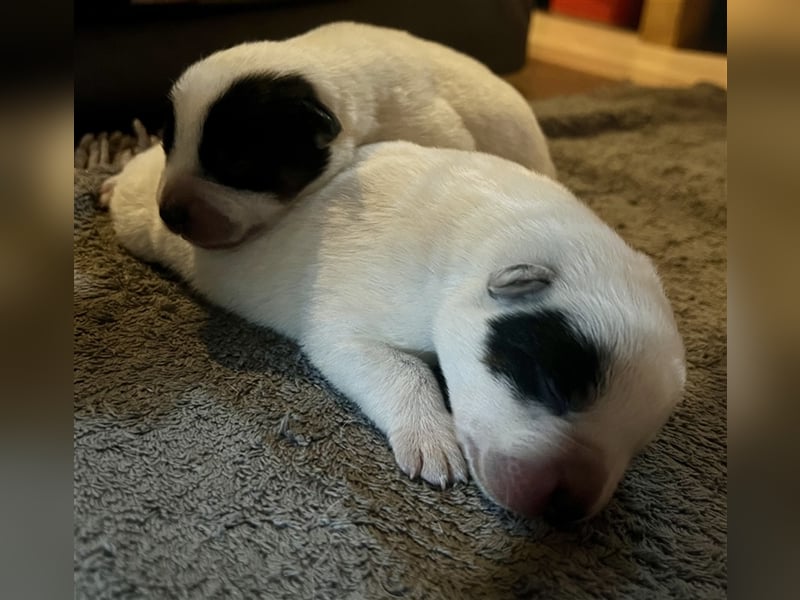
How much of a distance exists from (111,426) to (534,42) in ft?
12.7

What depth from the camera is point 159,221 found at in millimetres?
1919

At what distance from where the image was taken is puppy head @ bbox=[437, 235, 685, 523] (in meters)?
1.22

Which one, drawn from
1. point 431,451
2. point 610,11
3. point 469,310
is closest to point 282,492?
point 431,451

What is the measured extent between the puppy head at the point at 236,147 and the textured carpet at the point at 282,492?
24cm

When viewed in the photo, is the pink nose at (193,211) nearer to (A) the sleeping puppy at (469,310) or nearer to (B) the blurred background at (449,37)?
(A) the sleeping puppy at (469,310)

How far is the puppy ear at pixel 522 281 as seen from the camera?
1.35 metres

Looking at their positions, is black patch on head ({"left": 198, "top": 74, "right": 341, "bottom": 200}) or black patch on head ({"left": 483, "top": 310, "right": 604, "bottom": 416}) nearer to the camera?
black patch on head ({"left": 483, "top": 310, "right": 604, "bottom": 416})

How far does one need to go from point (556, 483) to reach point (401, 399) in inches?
14.5

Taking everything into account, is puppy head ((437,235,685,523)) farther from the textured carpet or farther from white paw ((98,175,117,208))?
white paw ((98,175,117,208))

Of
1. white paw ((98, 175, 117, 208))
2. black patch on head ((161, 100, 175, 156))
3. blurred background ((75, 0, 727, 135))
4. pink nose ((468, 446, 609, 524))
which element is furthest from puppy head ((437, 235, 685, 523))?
blurred background ((75, 0, 727, 135))

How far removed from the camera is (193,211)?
171 cm

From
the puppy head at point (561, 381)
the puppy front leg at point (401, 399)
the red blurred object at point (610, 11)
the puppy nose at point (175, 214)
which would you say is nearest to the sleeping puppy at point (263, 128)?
the puppy nose at point (175, 214)

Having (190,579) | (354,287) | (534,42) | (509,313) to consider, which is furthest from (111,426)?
(534,42)
